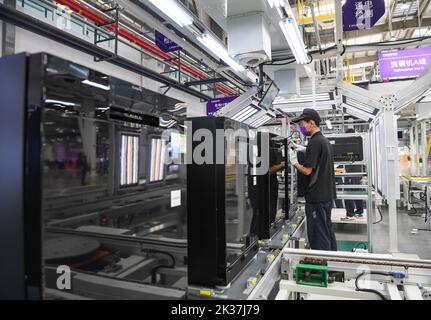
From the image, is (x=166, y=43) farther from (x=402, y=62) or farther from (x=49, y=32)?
(x=402, y=62)

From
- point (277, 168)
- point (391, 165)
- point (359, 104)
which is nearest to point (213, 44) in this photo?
point (277, 168)

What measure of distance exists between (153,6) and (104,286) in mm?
1937

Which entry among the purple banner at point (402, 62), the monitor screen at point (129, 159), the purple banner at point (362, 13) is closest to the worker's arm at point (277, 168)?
the monitor screen at point (129, 159)

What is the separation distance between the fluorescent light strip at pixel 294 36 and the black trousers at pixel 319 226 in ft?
5.05

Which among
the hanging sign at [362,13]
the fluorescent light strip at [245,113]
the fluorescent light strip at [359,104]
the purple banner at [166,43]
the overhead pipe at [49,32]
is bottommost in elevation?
the fluorescent light strip at [245,113]

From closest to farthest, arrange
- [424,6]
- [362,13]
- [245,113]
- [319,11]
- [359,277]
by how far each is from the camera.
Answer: [359,277] < [362,13] < [319,11] < [245,113] < [424,6]

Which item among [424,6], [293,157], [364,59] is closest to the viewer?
[293,157]

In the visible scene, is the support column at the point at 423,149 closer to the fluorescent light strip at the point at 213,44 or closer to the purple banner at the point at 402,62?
the purple banner at the point at 402,62

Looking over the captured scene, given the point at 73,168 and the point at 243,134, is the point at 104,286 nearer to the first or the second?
the point at 73,168

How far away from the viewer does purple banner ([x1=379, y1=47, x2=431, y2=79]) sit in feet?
18.7

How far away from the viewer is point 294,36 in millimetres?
2723

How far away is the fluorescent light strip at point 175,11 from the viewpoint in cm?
207

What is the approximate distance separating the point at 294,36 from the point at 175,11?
3.73 ft
